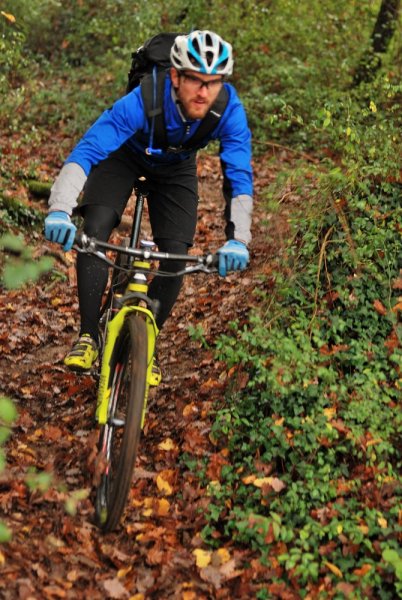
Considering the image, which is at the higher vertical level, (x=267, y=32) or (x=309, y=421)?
(x=267, y=32)

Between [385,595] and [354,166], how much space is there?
11.7 feet

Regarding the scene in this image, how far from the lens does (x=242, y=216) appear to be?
4645mm

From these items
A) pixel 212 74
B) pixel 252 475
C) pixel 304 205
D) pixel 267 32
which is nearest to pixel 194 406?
pixel 252 475

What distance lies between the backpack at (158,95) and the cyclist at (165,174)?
0.14ft

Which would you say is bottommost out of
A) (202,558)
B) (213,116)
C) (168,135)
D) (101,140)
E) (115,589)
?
(115,589)

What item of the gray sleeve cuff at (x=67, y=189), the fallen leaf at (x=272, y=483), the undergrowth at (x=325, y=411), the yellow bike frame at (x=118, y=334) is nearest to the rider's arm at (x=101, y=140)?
the gray sleeve cuff at (x=67, y=189)

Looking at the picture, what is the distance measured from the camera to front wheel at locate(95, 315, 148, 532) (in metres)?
3.87

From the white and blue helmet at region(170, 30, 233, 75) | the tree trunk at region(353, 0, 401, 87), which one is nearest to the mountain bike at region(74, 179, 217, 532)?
the white and blue helmet at region(170, 30, 233, 75)

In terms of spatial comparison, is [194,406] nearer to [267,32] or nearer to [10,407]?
[10,407]

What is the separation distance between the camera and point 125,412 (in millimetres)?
4086

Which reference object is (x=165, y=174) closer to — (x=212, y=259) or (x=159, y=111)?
(x=159, y=111)

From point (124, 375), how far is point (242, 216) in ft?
4.17

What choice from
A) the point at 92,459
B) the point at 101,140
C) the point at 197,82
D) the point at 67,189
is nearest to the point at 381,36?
the point at 197,82

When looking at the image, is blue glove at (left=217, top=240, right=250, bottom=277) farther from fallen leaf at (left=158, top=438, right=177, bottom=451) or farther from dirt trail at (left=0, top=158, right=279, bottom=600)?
fallen leaf at (left=158, top=438, right=177, bottom=451)
